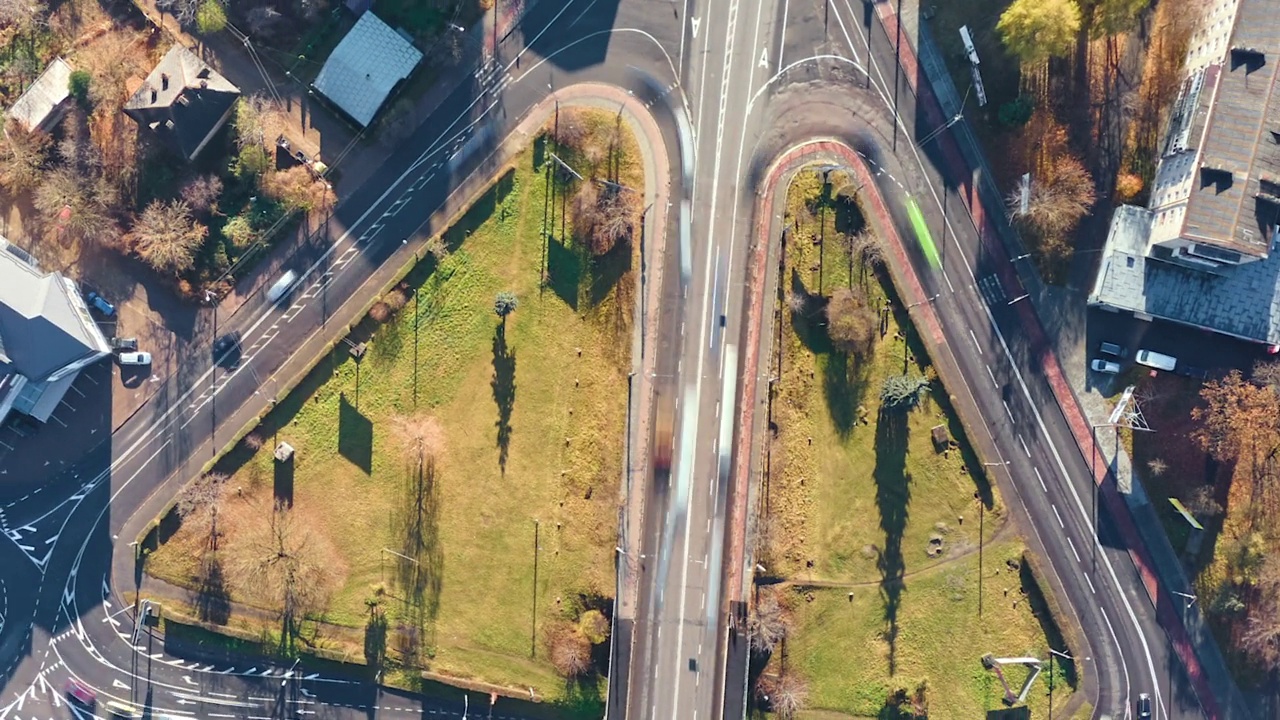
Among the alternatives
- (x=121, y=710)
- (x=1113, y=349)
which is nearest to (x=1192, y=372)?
(x=1113, y=349)

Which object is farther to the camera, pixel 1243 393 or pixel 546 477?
pixel 546 477

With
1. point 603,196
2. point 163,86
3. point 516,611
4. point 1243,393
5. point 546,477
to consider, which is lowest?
point 516,611

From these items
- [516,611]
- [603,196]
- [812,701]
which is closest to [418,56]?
[603,196]

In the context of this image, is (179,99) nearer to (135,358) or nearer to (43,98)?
(43,98)

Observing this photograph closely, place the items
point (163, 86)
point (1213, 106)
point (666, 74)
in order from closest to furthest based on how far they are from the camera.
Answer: point (1213, 106) < point (163, 86) < point (666, 74)

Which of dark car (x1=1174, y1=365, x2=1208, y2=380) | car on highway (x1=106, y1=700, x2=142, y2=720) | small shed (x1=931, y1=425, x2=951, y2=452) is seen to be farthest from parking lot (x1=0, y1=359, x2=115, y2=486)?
dark car (x1=1174, y1=365, x2=1208, y2=380)

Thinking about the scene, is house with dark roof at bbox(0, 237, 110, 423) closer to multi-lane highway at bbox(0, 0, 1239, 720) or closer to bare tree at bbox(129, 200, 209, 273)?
multi-lane highway at bbox(0, 0, 1239, 720)

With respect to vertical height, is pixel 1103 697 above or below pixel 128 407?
below

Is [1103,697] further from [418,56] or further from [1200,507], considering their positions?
[418,56]
